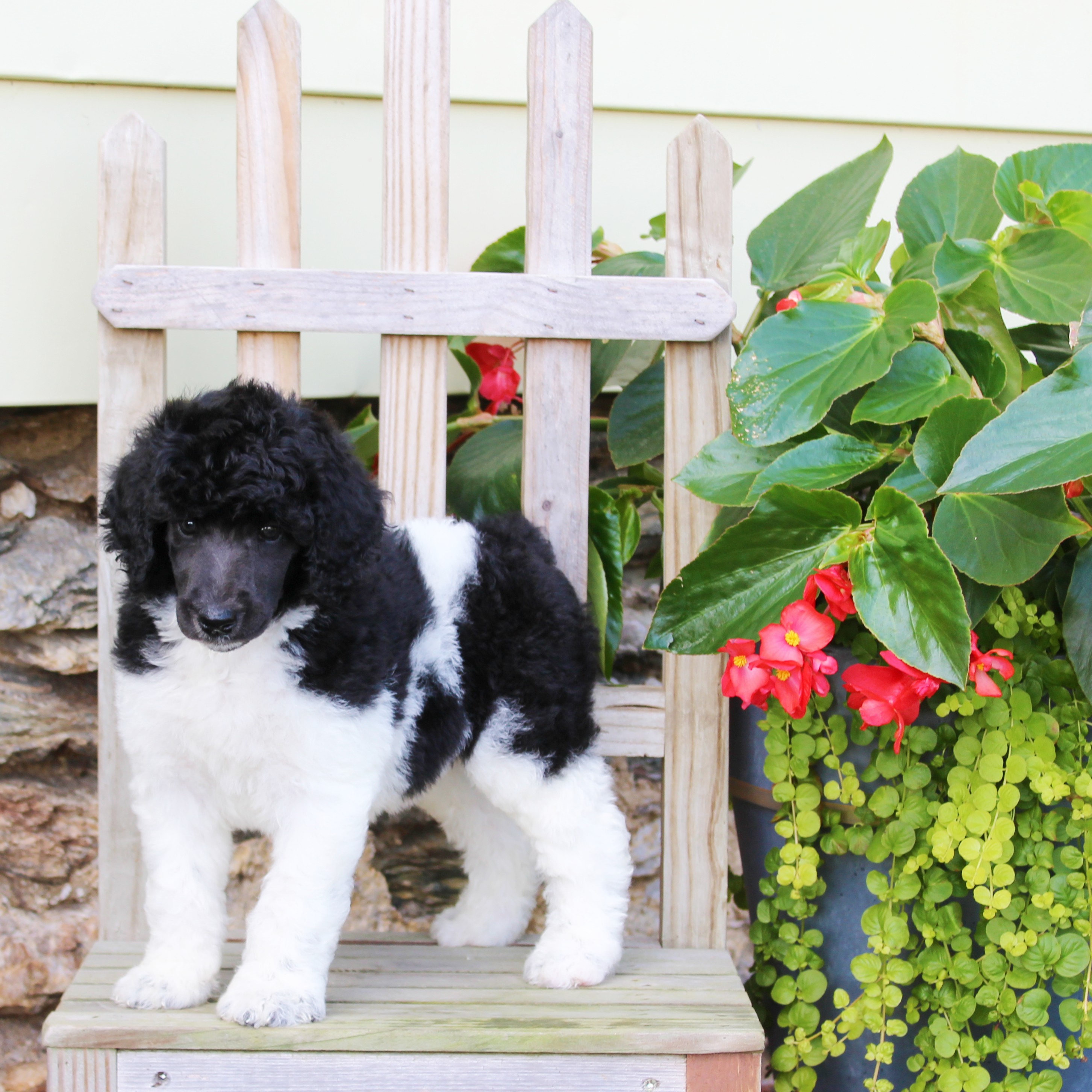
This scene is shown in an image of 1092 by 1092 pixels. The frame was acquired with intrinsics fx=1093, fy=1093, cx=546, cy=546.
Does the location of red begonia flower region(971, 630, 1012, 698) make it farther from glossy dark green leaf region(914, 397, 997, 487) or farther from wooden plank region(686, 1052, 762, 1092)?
wooden plank region(686, 1052, 762, 1092)

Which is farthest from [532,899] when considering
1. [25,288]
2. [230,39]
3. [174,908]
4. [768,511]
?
[230,39]

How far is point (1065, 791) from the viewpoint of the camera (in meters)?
1.71

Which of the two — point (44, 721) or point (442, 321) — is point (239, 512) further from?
point (44, 721)

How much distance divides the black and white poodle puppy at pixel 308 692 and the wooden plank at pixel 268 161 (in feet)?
1.52

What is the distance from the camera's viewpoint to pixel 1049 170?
2.00m

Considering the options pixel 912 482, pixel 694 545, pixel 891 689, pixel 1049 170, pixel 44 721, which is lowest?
pixel 44 721

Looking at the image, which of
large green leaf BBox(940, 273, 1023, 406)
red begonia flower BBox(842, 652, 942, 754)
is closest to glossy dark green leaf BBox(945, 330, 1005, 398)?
large green leaf BBox(940, 273, 1023, 406)

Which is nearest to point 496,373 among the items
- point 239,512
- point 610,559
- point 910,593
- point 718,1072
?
point 610,559

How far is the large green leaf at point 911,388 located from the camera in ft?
5.79

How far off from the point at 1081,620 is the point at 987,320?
578 mm

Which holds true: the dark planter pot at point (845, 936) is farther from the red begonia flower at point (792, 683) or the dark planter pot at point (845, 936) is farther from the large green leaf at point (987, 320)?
the large green leaf at point (987, 320)

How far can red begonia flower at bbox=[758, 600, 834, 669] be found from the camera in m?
1.71

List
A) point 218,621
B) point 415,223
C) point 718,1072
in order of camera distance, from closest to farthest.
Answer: point 218,621
point 718,1072
point 415,223

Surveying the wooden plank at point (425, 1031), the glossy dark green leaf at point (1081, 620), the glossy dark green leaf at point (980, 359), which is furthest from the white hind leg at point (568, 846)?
the glossy dark green leaf at point (980, 359)
